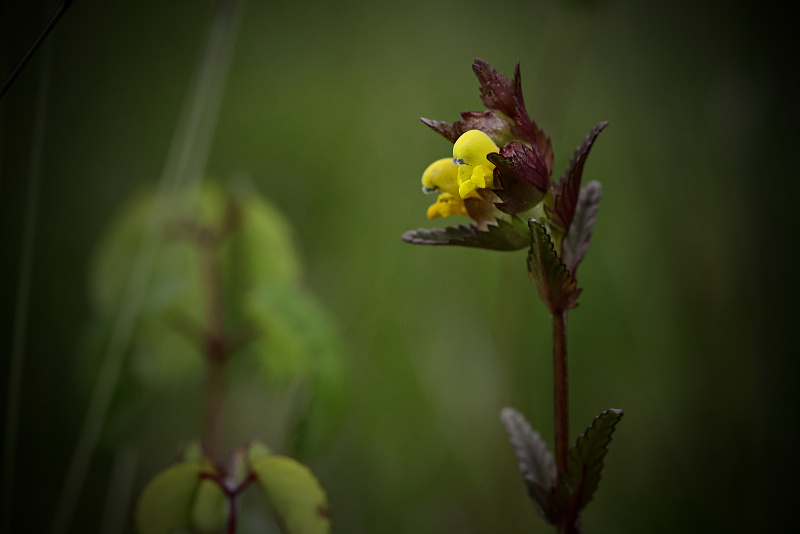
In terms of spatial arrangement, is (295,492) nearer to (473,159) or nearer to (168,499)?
(168,499)

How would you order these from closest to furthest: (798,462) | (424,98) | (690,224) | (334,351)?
(334,351) < (798,462) < (690,224) < (424,98)

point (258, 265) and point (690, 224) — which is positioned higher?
point (690, 224)

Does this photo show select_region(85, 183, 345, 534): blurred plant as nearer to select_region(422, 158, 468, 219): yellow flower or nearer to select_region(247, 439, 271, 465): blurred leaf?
select_region(247, 439, 271, 465): blurred leaf

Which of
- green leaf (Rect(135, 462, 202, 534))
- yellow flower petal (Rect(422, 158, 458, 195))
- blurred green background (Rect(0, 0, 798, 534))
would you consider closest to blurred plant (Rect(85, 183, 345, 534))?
green leaf (Rect(135, 462, 202, 534))

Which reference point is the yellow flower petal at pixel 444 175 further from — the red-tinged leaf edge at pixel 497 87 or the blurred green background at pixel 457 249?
the blurred green background at pixel 457 249

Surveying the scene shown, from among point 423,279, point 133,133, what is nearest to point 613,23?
point 423,279

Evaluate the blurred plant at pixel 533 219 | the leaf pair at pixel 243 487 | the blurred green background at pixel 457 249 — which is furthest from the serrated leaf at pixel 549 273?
the blurred green background at pixel 457 249

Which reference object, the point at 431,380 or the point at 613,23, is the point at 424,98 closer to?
the point at 613,23
